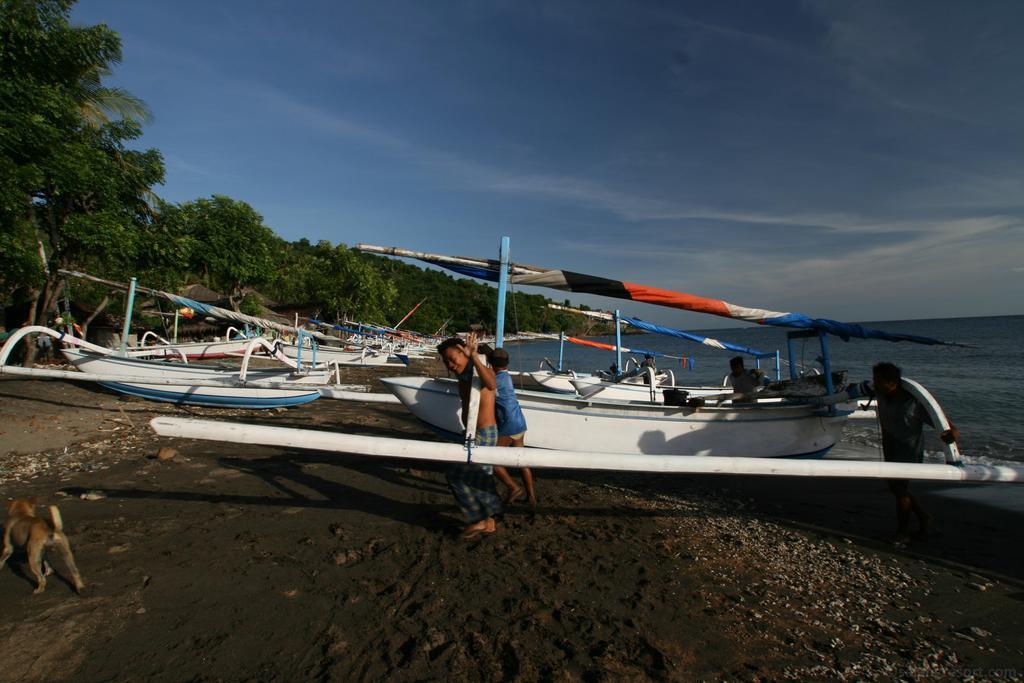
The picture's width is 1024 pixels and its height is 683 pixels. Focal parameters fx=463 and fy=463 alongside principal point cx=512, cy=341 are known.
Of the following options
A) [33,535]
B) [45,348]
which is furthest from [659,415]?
[45,348]

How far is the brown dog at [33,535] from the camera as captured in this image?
10.8 feet

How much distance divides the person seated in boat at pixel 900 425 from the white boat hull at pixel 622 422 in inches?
88.5

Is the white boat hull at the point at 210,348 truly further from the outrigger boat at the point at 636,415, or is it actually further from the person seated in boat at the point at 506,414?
the person seated in boat at the point at 506,414

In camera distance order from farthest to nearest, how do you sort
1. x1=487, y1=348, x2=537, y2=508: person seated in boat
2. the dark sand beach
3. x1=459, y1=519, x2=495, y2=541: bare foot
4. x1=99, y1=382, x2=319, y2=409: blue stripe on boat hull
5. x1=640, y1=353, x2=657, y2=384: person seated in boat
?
x1=99, y1=382, x2=319, y2=409: blue stripe on boat hull
x1=640, y1=353, x2=657, y2=384: person seated in boat
x1=487, y1=348, x2=537, y2=508: person seated in boat
x1=459, y1=519, x2=495, y2=541: bare foot
the dark sand beach

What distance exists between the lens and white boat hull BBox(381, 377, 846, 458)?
675 cm

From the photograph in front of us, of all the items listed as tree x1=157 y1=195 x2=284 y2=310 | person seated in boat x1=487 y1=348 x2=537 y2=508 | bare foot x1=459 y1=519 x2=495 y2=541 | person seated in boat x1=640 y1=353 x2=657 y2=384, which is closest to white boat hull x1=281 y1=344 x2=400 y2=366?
tree x1=157 y1=195 x2=284 y2=310

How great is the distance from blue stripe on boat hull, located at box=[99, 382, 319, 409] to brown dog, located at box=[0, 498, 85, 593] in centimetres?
679

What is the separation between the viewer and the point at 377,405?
46.0 feet

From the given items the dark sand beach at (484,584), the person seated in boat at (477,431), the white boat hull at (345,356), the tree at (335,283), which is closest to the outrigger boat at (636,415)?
the dark sand beach at (484,584)

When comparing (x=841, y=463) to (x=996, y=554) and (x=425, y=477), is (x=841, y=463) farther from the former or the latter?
(x=425, y=477)

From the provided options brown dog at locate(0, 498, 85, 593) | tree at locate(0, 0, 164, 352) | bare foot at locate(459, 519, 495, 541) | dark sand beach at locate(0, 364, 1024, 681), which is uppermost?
tree at locate(0, 0, 164, 352)

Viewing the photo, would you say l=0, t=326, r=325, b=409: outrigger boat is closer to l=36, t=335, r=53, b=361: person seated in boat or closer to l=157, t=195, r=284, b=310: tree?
l=36, t=335, r=53, b=361: person seated in boat

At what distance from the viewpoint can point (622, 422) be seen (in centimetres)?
677

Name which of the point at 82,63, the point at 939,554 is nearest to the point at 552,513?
the point at 939,554
